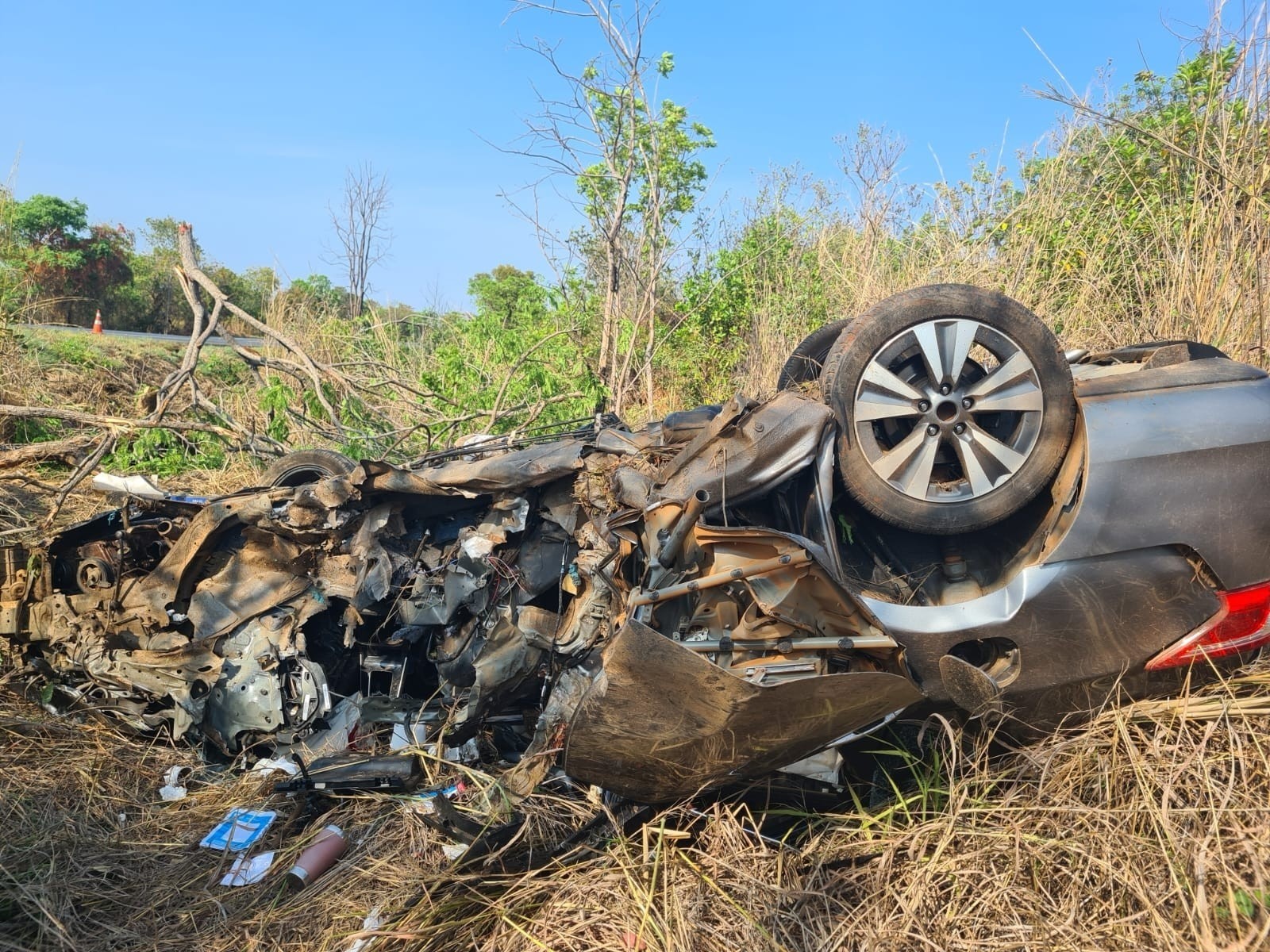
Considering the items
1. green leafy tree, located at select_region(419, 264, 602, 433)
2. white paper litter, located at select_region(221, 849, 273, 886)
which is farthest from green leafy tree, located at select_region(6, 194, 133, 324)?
white paper litter, located at select_region(221, 849, 273, 886)

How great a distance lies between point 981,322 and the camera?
2.73 meters

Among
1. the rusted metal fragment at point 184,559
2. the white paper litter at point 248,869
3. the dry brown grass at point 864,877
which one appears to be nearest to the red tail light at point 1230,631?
the dry brown grass at point 864,877

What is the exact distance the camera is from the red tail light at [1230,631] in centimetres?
254

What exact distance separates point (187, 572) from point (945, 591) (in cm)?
345

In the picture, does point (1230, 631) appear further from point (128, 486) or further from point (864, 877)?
point (128, 486)

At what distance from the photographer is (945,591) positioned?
282 centimetres

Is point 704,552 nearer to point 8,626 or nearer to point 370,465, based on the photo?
point 370,465

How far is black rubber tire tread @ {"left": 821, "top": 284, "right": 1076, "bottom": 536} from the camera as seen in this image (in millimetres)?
2684

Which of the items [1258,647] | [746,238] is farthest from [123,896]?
[746,238]

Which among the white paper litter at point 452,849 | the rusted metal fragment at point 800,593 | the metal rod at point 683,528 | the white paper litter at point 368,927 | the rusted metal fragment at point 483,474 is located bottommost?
the white paper litter at point 368,927

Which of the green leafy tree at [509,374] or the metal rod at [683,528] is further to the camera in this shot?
the green leafy tree at [509,374]

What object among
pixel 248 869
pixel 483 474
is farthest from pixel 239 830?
pixel 483 474

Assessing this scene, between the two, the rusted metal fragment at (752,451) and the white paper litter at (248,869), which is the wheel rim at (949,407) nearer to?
the rusted metal fragment at (752,451)

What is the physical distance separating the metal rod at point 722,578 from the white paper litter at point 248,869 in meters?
1.78
